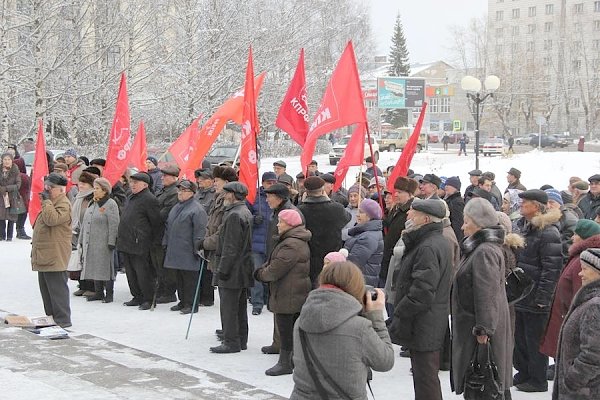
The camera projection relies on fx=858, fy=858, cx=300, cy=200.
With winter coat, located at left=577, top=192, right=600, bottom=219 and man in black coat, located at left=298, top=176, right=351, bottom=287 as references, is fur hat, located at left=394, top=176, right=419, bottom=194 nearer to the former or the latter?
man in black coat, located at left=298, top=176, right=351, bottom=287

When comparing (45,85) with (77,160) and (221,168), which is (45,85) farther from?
(221,168)

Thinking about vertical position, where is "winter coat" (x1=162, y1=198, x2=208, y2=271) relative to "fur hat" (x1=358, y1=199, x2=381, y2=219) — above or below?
below

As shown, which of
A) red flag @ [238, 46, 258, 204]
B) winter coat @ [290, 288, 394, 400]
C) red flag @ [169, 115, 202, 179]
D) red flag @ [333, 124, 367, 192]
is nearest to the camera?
winter coat @ [290, 288, 394, 400]

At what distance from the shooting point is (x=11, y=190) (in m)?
17.1

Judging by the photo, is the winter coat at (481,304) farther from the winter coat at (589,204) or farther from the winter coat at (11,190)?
the winter coat at (11,190)

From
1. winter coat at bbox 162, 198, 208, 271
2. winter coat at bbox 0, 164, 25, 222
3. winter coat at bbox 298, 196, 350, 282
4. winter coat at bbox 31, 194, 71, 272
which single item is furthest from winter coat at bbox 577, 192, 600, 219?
winter coat at bbox 0, 164, 25, 222

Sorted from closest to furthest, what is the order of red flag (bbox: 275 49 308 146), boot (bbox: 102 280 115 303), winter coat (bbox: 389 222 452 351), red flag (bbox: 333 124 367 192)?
1. winter coat (bbox: 389 222 452 351)
2. red flag (bbox: 333 124 367 192)
3. red flag (bbox: 275 49 308 146)
4. boot (bbox: 102 280 115 303)

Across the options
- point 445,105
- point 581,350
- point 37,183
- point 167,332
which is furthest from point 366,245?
point 445,105

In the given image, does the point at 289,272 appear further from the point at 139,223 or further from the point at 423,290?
the point at 139,223

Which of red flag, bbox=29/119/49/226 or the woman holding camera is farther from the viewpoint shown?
red flag, bbox=29/119/49/226

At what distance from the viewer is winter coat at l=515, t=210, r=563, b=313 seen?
7.52 m

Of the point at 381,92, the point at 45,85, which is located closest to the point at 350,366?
the point at 45,85

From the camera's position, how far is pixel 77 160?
49.7 feet

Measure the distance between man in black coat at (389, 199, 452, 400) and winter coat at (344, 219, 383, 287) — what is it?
2.22 metres
